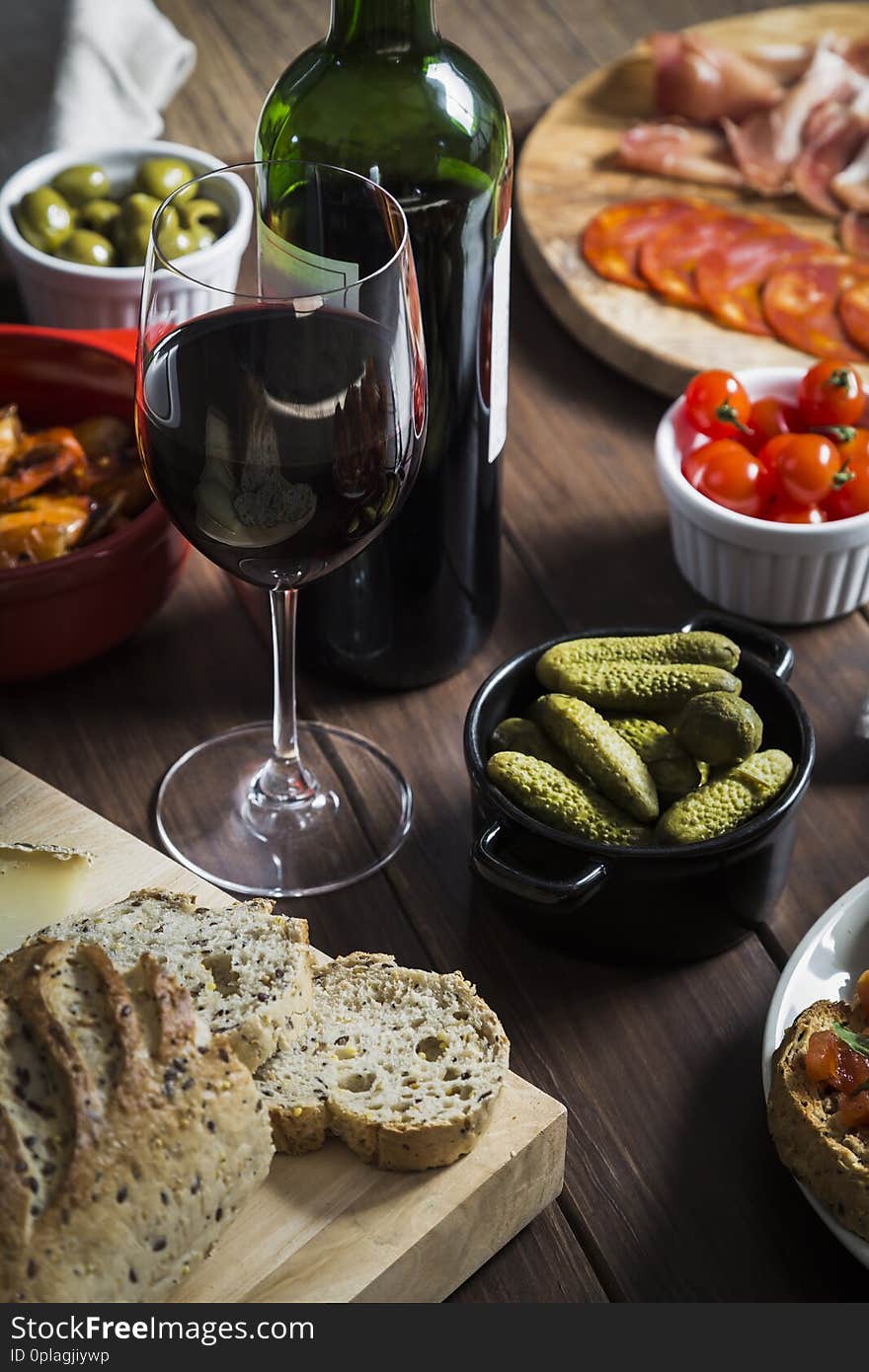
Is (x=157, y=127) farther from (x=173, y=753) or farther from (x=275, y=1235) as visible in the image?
(x=275, y=1235)

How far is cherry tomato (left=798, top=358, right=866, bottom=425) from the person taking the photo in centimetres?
144

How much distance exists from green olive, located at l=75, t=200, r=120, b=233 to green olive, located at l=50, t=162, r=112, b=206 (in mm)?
13

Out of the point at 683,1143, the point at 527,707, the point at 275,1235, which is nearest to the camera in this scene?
the point at 275,1235

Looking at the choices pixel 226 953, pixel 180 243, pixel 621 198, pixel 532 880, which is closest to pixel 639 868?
pixel 532 880


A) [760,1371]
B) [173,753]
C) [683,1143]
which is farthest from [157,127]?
[760,1371]

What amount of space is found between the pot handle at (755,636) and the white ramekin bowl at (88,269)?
66 centimetres

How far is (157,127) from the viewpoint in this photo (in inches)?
82.7

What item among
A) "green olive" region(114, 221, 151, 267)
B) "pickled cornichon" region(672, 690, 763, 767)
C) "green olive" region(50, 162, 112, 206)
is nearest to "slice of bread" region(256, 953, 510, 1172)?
"pickled cornichon" region(672, 690, 763, 767)

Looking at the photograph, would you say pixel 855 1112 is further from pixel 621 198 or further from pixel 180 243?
pixel 621 198

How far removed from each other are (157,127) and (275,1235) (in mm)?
1636

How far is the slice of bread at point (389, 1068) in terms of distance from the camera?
927 millimetres

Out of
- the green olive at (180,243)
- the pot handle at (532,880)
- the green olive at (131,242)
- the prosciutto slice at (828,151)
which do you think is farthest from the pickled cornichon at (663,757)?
the prosciutto slice at (828,151)

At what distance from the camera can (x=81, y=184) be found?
175 centimetres

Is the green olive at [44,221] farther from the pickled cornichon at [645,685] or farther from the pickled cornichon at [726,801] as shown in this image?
the pickled cornichon at [726,801]
